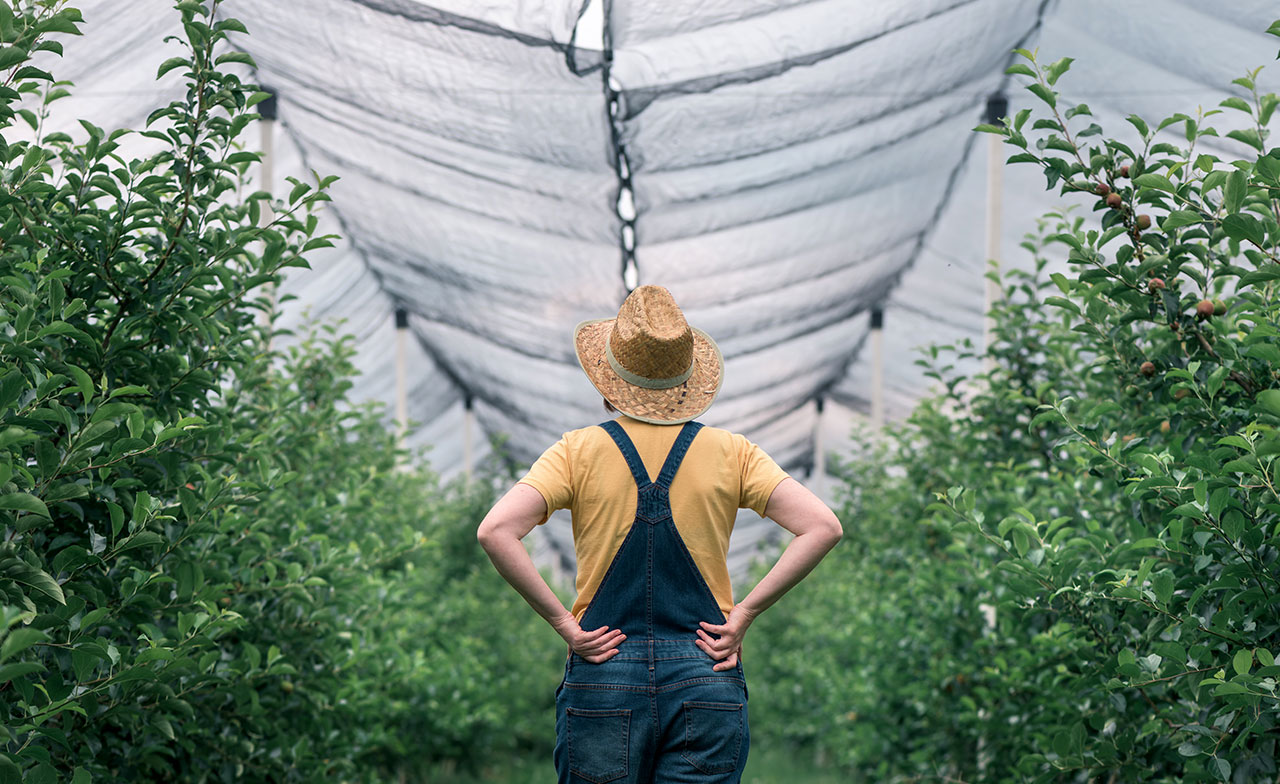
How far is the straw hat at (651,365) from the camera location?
8.41 feet

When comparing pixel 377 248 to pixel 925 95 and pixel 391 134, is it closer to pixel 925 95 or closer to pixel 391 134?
pixel 391 134

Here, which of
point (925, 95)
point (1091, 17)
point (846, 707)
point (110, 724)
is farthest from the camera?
point (846, 707)

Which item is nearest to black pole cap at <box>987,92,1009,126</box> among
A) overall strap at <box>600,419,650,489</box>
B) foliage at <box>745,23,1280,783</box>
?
foliage at <box>745,23,1280,783</box>

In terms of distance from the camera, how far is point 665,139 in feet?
19.5

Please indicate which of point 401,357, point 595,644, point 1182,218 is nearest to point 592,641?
point 595,644

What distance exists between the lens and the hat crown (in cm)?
260

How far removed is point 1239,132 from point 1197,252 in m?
0.29

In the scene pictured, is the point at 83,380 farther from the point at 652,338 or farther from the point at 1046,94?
the point at 1046,94

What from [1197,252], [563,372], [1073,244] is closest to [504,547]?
[1073,244]

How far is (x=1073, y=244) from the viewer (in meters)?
2.56

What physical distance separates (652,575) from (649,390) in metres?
0.42

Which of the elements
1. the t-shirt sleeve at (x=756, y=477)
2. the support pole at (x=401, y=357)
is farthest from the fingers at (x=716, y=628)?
the support pole at (x=401, y=357)

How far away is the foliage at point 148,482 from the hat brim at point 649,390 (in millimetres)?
713

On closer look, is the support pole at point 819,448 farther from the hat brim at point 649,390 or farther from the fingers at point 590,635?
the fingers at point 590,635
